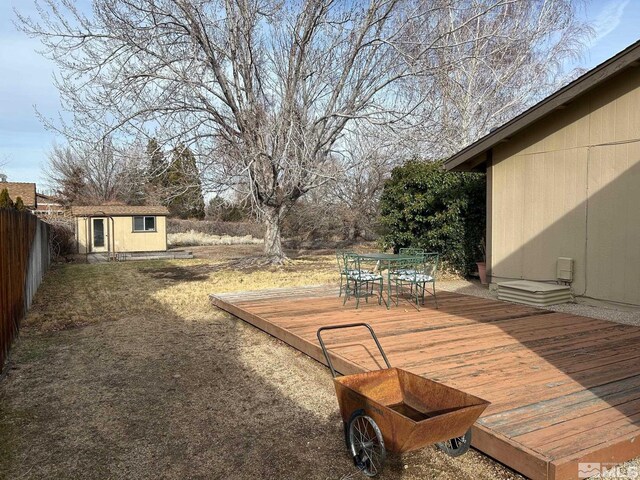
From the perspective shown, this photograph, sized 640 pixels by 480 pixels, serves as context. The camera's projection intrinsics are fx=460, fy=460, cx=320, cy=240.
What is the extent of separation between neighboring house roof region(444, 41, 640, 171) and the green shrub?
1345 mm

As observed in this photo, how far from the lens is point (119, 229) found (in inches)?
811

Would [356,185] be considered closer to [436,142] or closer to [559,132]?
[436,142]

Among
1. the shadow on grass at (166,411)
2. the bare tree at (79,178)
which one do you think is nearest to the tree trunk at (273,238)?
the shadow on grass at (166,411)

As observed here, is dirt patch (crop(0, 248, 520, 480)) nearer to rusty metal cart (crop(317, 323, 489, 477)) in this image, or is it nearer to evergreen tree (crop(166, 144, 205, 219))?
rusty metal cart (crop(317, 323, 489, 477))

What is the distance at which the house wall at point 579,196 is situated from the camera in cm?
620

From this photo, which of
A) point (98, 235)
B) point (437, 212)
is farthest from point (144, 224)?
point (437, 212)

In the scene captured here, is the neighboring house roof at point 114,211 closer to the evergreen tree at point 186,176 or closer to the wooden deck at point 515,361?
the evergreen tree at point 186,176

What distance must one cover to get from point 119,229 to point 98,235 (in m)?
0.89

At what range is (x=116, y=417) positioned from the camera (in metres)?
3.50

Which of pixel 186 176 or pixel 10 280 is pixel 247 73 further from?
pixel 10 280

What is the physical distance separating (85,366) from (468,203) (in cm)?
789

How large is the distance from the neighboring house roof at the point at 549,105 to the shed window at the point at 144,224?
53.6 feet

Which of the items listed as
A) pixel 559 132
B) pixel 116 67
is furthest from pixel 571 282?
pixel 116 67

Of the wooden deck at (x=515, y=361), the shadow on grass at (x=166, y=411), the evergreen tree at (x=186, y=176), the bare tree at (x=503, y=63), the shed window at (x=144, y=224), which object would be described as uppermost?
the bare tree at (x=503, y=63)
